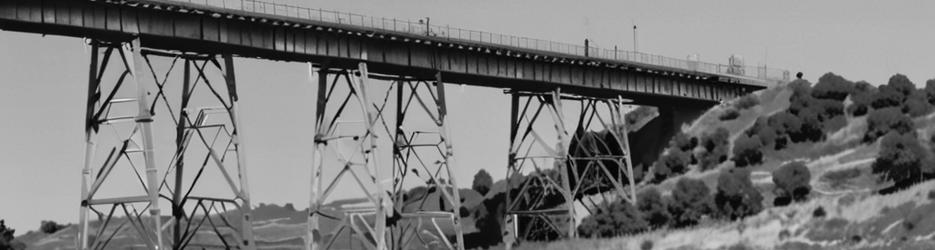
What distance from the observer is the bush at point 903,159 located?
82188 millimetres

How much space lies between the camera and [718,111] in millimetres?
103938

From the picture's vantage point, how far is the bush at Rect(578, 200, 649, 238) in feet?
284

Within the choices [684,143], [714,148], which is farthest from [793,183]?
[684,143]

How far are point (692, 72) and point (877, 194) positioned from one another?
1978 centimetres

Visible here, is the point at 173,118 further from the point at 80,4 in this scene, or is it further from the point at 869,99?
the point at 869,99

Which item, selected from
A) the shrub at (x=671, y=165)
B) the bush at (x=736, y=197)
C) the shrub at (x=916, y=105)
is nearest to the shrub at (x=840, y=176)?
the bush at (x=736, y=197)

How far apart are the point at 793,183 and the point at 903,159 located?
6.83m

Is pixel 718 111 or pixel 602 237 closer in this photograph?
pixel 602 237

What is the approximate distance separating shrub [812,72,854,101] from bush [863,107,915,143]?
7.54 m

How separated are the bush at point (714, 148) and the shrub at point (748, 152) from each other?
152cm

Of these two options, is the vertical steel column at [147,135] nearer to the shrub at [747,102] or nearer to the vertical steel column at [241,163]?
the vertical steel column at [241,163]

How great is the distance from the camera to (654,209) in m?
89.1

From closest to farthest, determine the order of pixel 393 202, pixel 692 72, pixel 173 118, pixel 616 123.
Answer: pixel 173 118
pixel 393 202
pixel 616 123
pixel 692 72

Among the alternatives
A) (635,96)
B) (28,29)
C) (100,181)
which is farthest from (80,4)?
(635,96)
